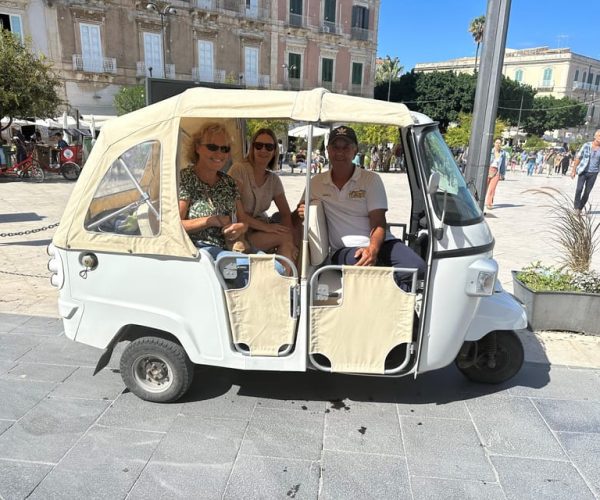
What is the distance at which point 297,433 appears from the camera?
2.97 metres

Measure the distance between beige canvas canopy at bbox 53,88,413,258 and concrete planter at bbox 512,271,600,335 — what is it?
2757 millimetres

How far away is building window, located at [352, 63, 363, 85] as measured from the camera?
40562 millimetres

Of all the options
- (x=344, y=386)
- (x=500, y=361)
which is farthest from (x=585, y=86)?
(x=344, y=386)

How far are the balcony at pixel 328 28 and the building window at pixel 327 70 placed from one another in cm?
221

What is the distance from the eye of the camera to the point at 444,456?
279 centimetres

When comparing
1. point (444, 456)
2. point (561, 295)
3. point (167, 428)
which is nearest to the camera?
point (444, 456)

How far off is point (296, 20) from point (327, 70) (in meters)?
4.73

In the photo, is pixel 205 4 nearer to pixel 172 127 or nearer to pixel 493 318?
pixel 172 127

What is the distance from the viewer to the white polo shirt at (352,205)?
11.4 feet

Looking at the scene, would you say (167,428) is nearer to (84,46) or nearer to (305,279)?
(305,279)

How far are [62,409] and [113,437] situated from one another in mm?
551

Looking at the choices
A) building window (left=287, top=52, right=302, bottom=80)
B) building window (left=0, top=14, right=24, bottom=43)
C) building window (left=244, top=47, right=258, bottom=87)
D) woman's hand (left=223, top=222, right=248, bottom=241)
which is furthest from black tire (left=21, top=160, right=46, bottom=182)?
building window (left=287, top=52, right=302, bottom=80)

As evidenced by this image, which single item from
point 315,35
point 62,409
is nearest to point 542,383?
point 62,409

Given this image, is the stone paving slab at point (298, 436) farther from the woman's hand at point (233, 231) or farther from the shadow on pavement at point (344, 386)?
the woman's hand at point (233, 231)
